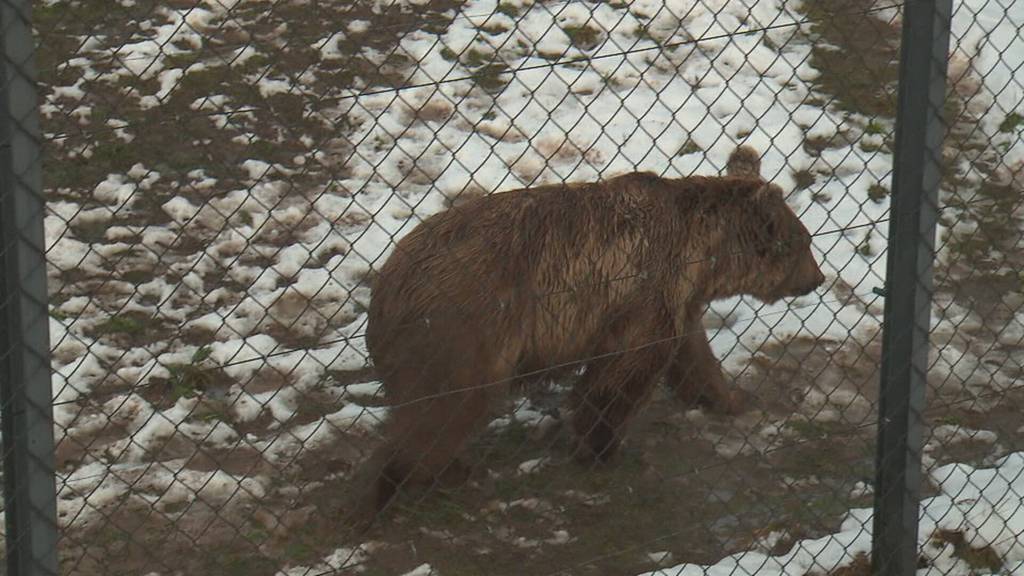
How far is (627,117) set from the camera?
27.2 feet

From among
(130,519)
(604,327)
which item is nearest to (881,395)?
(604,327)

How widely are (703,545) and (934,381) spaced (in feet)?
5.63

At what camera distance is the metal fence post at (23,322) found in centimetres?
313

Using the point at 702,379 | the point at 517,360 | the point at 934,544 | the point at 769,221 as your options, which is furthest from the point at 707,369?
the point at 934,544

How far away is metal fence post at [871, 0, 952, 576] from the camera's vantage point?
4188mm

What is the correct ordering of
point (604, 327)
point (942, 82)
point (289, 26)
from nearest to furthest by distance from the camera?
point (942, 82) → point (604, 327) → point (289, 26)

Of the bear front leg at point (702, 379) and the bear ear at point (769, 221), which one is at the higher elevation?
the bear ear at point (769, 221)

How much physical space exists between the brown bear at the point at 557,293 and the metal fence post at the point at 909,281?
0.89 meters

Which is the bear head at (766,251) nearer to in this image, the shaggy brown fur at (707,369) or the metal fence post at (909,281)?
the shaggy brown fur at (707,369)

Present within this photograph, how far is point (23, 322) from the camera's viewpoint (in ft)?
10.7

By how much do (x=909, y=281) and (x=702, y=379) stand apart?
203 cm

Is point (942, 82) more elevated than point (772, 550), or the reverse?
point (942, 82)

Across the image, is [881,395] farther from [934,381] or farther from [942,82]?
[934,381]

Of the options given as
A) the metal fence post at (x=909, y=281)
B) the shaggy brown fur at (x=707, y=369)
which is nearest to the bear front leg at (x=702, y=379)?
the shaggy brown fur at (x=707, y=369)
